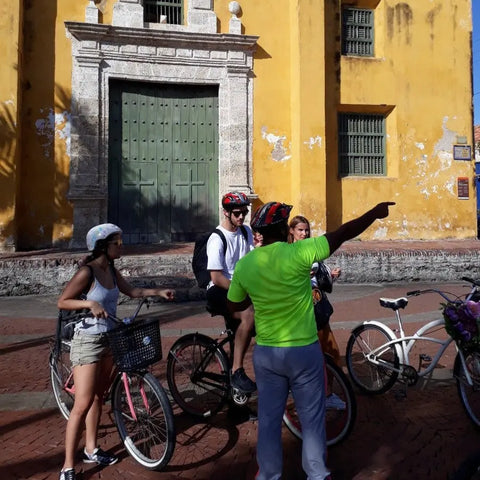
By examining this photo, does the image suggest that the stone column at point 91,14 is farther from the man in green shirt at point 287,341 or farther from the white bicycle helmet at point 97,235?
the man in green shirt at point 287,341

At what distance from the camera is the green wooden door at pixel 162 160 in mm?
12188

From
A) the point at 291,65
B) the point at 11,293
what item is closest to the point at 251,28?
the point at 291,65

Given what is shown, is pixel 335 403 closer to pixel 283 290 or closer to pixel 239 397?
pixel 239 397

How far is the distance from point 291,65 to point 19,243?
301 inches

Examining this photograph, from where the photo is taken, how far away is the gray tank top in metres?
3.35

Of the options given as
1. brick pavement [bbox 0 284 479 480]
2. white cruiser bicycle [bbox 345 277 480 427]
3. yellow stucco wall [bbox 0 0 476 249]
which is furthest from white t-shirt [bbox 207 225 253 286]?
yellow stucco wall [bbox 0 0 476 249]

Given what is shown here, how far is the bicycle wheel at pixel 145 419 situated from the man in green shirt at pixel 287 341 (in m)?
0.79

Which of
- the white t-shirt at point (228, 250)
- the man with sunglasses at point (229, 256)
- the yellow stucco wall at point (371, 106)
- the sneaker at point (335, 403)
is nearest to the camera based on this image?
the sneaker at point (335, 403)

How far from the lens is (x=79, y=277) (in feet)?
11.0

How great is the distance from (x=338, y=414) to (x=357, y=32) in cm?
1206

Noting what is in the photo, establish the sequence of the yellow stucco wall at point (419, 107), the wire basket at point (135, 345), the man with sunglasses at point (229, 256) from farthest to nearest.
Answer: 1. the yellow stucco wall at point (419, 107)
2. the man with sunglasses at point (229, 256)
3. the wire basket at point (135, 345)

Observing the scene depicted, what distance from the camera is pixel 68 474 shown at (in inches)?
123

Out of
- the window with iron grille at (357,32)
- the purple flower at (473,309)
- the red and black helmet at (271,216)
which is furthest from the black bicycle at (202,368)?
the window with iron grille at (357,32)

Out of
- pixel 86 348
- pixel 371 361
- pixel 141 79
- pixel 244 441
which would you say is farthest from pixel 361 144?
pixel 86 348
